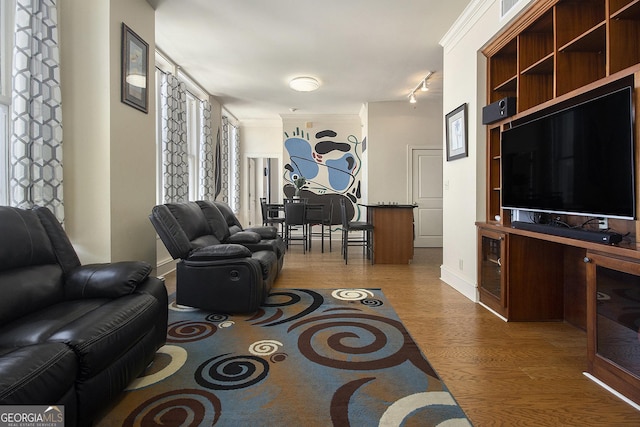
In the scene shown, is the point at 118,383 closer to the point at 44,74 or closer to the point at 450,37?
the point at 44,74

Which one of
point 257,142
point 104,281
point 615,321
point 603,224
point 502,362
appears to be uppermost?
point 257,142

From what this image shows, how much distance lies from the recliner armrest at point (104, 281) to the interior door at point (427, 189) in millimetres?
5711

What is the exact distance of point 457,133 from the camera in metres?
3.64

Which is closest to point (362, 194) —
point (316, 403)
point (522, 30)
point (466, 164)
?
point (466, 164)

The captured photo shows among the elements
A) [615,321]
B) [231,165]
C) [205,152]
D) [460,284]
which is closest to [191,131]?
[205,152]

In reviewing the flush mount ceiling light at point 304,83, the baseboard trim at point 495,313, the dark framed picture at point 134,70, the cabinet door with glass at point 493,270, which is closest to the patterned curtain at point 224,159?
the flush mount ceiling light at point 304,83

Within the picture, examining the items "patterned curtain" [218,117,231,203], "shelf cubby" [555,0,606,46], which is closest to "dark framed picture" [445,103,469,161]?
→ "shelf cubby" [555,0,606,46]

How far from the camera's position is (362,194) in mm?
7574

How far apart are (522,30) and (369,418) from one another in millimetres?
A: 2979

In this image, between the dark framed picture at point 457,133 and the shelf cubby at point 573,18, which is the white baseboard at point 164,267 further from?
the shelf cubby at point 573,18

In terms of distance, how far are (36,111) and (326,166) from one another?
5.91 meters

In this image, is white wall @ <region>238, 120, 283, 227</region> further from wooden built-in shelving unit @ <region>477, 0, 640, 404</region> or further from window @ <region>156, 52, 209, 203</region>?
wooden built-in shelving unit @ <region>477, 0, 640, 404</region>

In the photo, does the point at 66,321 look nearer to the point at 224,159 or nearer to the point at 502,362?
the point at 502,362

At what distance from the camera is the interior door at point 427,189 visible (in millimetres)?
6742
